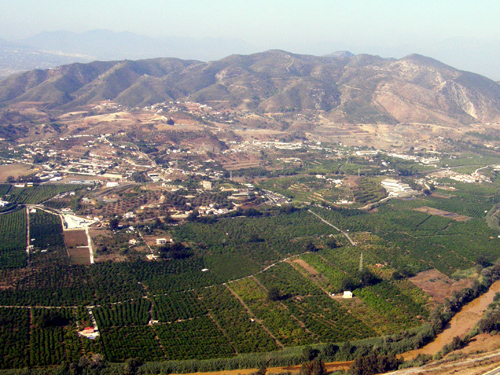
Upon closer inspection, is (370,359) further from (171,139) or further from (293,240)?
(171,139)

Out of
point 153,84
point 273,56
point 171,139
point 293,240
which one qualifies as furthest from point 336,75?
point 293,240

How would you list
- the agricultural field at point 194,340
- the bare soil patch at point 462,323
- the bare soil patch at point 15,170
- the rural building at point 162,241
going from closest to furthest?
the agricultural field at point 194,340 → the bare soil patch at point 462,323 → the rural building at point 162,241 → the bare soil patch at point 15,170

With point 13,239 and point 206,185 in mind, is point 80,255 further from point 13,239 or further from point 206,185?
point 206,185

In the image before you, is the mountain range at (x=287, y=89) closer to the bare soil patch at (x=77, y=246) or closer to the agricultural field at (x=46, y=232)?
the agricultural field at (x=46, y=232)

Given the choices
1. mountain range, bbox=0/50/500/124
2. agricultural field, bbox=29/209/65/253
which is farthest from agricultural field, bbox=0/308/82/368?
mountain range, bbox=0/50/500/124

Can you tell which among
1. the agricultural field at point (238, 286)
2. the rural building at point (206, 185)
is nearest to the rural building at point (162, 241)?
the agricultural field at point (238, 286)

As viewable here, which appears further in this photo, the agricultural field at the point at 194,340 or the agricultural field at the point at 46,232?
the agricultural field at the point at 46,232

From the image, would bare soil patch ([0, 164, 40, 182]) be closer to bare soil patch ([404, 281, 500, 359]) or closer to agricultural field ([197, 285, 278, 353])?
agricultural field ([197, 285, 278, 353])
